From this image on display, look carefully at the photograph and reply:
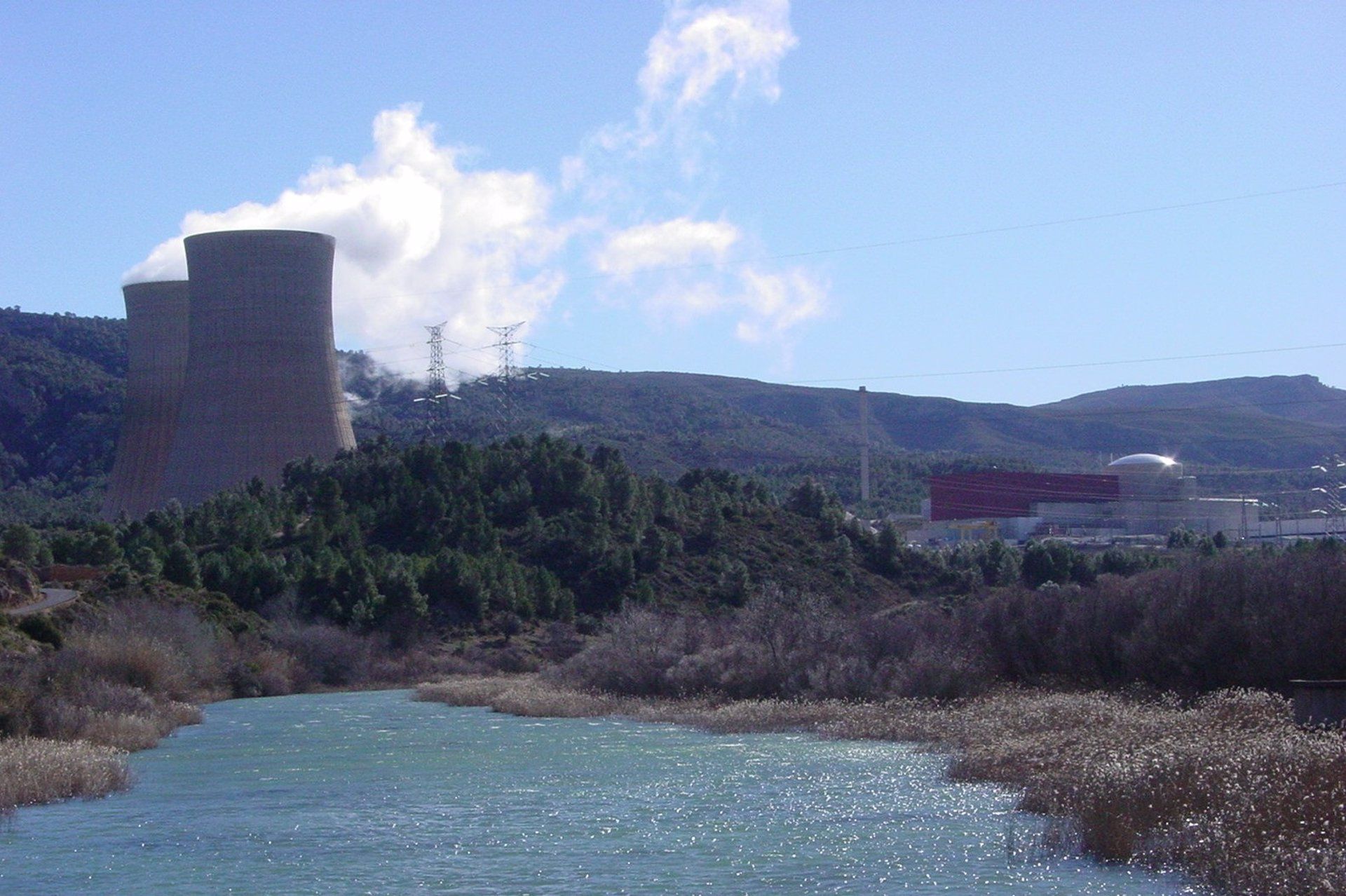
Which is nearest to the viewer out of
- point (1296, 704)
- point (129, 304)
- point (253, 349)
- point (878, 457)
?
point (1296, 704)

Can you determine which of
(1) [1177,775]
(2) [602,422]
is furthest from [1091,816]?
(2) [602,422]

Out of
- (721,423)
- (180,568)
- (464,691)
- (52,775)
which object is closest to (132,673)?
(464,691)

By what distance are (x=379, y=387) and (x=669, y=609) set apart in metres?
96.9

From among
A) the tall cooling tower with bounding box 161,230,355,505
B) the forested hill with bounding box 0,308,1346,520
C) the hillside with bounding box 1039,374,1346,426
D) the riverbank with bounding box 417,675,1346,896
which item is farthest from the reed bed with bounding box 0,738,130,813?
the hillside with bounding box 1039,374,1346,426

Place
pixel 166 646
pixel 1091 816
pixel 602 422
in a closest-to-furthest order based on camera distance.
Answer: pixel 1091 816 < pixel 166 646 < pixel 602 422

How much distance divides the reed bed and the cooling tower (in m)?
33.3

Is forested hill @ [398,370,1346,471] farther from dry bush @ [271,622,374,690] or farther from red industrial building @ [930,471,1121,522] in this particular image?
dry bush @ [271,622,374,690]

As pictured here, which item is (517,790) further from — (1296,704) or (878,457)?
(878,457)

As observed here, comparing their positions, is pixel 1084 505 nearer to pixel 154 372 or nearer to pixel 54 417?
pixel 154 372

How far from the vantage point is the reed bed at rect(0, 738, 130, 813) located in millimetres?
16719

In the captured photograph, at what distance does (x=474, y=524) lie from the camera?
5378cm

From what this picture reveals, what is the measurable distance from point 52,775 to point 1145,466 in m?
72.0

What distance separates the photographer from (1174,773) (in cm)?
1288

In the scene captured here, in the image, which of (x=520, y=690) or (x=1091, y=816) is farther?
(x=520, y=690)
